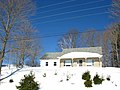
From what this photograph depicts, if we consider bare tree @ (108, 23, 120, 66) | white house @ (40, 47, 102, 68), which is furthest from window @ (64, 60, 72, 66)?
bare tree @ (108, 23, 120, 66)

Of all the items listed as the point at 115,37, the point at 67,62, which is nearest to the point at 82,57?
the point at 67,62

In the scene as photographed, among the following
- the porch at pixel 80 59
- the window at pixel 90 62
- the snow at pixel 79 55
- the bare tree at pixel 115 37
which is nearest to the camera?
the porch at pixel 80 59

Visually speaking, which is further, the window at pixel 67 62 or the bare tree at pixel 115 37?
the bare tree at pixel 115 37

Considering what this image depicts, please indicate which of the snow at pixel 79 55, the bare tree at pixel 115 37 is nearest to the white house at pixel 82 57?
the snow at pixel 79 55

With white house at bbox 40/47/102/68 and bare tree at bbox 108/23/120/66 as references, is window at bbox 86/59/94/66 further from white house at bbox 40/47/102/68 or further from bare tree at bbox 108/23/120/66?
bare tree at bbox 108/23/120/66

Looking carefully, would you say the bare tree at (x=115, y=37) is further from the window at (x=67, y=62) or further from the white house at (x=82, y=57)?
the window at (x=67, y=62)

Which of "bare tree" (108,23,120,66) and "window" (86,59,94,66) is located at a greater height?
"bare tree" (108,23,120,66)

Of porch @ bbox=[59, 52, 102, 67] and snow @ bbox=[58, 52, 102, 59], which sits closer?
porch @ bbox=[59, 52, 102, 67]

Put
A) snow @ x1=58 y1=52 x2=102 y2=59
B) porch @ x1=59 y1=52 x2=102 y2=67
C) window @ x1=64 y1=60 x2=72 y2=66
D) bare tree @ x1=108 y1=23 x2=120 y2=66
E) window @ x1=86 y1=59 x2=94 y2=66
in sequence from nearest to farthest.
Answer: porch @ x1=59 y1=52 x2=102 y2=67 → snow @ x1=58 y1=52 x2=102 y2=59 → window @ x1=86 y1=59 x2=94 y2=66 → window @ x1=64 y1=60 x2=72 y2=66 → bare tree @ x1=108 y1=23 x2=120 y2=66

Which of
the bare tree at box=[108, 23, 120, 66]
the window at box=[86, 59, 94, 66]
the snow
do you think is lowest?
the window at box=[86, 59, 94, 66]

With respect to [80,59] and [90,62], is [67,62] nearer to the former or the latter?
[80,59]

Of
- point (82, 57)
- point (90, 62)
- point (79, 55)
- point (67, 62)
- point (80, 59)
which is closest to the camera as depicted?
point (90, 62)

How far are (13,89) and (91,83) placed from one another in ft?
23.0

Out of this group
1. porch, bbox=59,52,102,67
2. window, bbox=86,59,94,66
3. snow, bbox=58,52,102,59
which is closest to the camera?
porch, bbox=59,52,102,67
